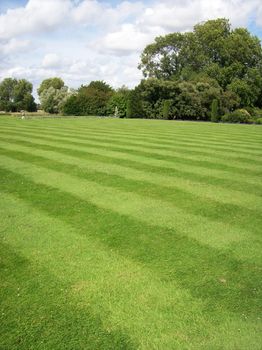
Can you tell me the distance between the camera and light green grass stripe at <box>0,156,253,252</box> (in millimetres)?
6266

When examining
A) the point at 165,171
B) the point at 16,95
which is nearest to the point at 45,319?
the point at 165,171

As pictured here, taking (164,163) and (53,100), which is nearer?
(164,163)

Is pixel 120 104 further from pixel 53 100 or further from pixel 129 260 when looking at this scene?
pixel 129 260

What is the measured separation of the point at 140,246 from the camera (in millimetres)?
5758

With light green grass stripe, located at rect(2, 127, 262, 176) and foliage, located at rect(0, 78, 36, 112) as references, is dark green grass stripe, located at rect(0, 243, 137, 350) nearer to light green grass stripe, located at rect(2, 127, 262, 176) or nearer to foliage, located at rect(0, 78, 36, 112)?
light green grass stripe, located at rect(2, 127, 262, 176)

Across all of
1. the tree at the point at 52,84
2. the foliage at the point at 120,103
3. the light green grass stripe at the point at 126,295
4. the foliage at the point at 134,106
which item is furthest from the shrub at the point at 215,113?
the tree at the point at 52,84

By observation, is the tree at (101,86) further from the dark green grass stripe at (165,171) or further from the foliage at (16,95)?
the dark green grass stripe at (165,171)

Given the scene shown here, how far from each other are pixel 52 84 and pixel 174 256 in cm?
Result: 11730

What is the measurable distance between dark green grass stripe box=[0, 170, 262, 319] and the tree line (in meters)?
46.6

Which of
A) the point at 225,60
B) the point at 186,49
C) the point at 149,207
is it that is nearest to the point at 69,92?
the point at 186,49

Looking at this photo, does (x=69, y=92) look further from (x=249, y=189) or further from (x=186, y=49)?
(x=249, y=189)

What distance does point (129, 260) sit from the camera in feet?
17.4

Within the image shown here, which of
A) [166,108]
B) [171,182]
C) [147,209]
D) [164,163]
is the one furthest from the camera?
[166,108]

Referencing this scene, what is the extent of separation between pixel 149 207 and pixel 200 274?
2.87 m
